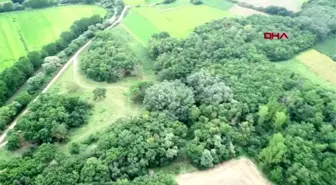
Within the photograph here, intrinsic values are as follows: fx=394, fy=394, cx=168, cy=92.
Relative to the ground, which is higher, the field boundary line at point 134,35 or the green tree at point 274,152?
the field boundary line at point 134,35

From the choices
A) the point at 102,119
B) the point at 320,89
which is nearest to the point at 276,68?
the point at 320,89

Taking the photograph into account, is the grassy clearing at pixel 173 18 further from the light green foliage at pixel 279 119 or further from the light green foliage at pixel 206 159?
the light green foliage at pixel 206 159

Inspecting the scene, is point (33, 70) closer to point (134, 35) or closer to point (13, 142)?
point (13, 142)

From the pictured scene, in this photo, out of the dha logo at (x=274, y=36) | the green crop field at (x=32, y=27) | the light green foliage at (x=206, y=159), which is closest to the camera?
the light green foliage at (x=206, y=159)

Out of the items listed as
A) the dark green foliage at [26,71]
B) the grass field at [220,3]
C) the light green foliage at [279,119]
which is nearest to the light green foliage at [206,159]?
the light green foliage at [279,119]

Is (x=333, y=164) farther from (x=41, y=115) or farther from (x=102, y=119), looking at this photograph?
(x=41, y=115)

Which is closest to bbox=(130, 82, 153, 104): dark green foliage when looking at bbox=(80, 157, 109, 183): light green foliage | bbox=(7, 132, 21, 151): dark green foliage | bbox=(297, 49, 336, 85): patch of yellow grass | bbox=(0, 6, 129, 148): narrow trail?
bbox=(0, 6, 129, 148): narrow trail
